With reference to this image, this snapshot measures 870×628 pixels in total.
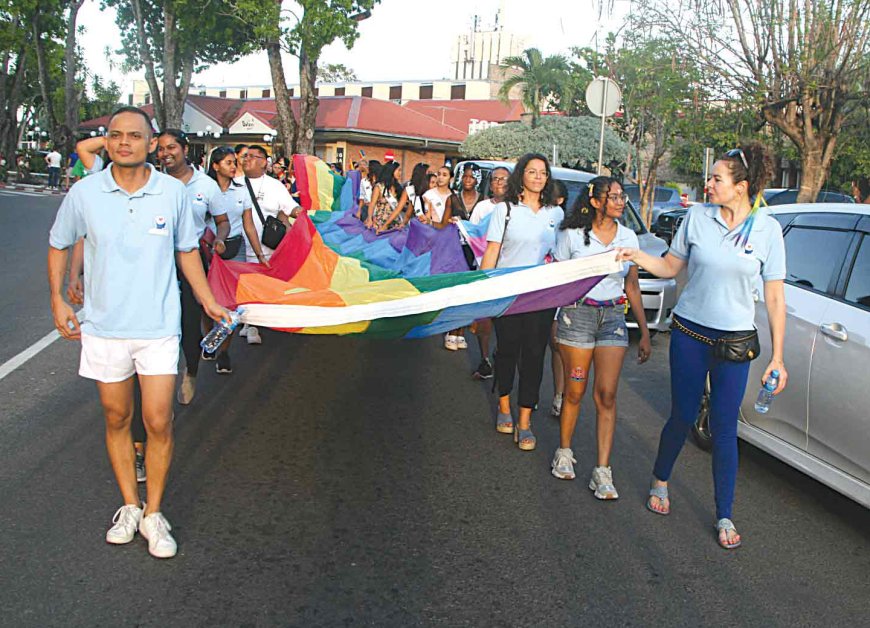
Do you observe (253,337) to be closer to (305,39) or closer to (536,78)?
(305,39)

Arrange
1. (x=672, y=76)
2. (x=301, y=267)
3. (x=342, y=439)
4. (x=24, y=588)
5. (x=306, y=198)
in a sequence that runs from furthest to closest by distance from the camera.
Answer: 1. (x=672, y=76)
2. (x=306, y=198)
3. (x=301, y=267)
4. (x=342, y=439)
5. (x=24, y=588)

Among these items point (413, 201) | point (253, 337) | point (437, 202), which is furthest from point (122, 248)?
point (413, 201)

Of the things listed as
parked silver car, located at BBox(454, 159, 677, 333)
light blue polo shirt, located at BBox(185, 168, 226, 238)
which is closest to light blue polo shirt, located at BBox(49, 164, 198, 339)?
light blue polo shirt, located at BBox(185, 168, 226, 238)

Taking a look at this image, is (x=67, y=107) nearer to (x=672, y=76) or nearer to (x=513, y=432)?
(x=672, y=76)

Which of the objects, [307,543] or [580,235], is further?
[580,235]

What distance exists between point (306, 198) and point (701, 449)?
9191 millimetres

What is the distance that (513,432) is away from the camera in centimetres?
651

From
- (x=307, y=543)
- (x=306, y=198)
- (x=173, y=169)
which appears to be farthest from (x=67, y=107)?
(x=307, y=543)

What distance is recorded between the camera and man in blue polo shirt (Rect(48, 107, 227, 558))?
4055mm

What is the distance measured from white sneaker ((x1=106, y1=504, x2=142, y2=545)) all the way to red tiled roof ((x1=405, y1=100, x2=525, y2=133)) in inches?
2265

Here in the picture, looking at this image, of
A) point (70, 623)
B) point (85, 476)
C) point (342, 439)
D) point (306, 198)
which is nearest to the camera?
point (70, 623)

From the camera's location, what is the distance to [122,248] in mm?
4059

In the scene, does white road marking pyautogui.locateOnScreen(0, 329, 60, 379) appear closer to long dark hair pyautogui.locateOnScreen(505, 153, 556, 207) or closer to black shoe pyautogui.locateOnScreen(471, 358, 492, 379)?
black shoe pyautogui.locateOnScreen(471, 358, 492, 379)

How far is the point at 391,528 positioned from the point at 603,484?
134 cm
